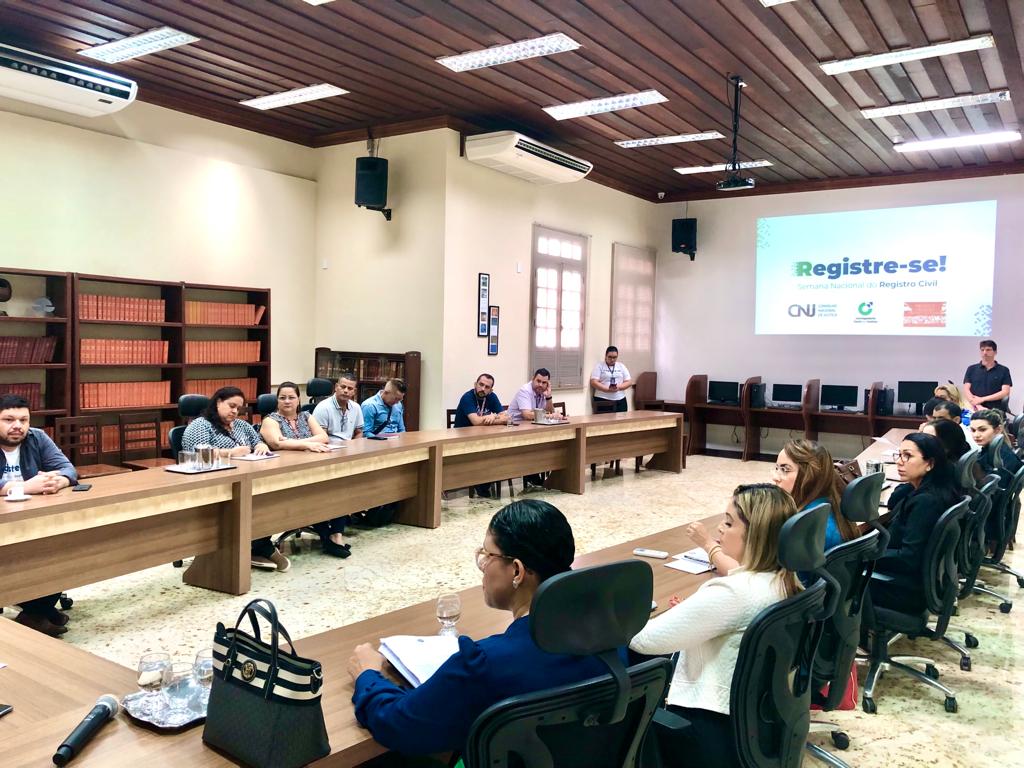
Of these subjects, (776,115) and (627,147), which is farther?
(627,147)

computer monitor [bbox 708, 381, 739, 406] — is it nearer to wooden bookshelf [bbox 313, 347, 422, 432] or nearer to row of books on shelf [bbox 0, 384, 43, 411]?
wooden bookshelf [bbox 313, 347, 422, 432]

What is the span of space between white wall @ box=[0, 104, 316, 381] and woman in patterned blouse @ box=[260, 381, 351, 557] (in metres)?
2.58

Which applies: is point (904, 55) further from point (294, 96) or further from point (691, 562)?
point (294, 96)

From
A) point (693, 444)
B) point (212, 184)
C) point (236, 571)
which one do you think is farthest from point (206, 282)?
point (693, 444)

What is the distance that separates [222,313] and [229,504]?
143 inches

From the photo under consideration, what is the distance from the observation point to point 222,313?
24.1 feet

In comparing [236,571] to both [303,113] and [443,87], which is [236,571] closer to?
[443,87]

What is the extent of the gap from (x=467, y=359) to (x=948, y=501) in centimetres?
527

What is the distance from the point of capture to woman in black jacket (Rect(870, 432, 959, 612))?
126 inches

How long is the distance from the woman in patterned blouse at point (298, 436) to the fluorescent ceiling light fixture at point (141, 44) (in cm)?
255

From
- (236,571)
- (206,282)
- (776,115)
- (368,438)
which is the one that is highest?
(776,115)

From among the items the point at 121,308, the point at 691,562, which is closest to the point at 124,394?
the point at 121,308

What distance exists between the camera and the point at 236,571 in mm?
4207

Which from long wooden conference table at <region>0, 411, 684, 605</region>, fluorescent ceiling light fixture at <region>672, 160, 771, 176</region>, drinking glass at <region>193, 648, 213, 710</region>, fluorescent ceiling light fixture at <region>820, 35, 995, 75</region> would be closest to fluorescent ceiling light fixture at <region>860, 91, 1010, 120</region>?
fluorescent ceiling light fixture at <region>820, 35, 995, 75</region>
